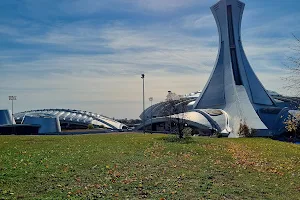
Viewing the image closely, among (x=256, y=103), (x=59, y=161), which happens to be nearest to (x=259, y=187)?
(x=59, y=161)

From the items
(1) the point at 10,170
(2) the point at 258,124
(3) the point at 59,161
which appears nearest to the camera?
(1) the point at 10,170

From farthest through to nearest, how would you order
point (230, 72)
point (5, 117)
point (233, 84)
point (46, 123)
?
point (230, 72) < point (5, 117) < point (46, 123) < point (233, 84)

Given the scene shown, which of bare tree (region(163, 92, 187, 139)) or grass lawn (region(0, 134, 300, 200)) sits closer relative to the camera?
grass lawn (region(0, 134, 300, 200))

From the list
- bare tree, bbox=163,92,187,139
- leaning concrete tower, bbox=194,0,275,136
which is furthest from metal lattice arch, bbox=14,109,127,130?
bare tree, bbox=163,92,187,139

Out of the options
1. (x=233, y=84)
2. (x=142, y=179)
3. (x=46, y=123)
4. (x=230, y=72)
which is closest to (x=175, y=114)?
(x=233, y=84)

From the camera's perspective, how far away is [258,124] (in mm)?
50875

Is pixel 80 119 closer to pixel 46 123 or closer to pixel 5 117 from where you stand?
pixel 46 123

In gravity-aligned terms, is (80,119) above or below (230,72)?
below

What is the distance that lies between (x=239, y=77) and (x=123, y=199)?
6248 cm

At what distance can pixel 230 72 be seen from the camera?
65.2 meters

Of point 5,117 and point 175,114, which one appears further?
point 5,117

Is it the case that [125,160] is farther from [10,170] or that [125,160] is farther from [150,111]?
[150,111]

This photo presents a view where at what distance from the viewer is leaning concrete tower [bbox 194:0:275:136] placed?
63.5 metres

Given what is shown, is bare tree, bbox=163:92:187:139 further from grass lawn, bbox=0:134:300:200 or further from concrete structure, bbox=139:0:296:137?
grass lawn, bbox=0:134:300:200
